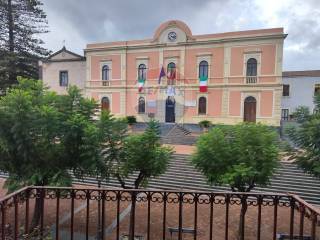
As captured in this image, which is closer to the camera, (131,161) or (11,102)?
(11,102)

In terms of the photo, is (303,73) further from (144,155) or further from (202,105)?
(144,155)

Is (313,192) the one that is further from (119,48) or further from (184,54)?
(119,48)

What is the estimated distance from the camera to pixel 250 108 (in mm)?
22641

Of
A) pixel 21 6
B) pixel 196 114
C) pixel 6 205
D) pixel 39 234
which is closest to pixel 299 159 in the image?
pixel 39 234

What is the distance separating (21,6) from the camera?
2425cm

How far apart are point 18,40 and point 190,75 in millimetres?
16513

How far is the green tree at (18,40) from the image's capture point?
76.1 feet

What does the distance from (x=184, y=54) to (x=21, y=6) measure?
15750 millimetres

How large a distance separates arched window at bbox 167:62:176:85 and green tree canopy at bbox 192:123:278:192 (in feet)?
55.2

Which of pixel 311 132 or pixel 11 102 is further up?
pixel 11 102

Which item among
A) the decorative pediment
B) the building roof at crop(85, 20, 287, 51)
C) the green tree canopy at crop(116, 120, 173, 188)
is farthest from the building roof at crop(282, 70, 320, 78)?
the green tree canopy at crop(116, 120, 173, 188)

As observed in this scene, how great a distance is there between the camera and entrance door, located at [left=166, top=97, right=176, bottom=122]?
24797 millimetres

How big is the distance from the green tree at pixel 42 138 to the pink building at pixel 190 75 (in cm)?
1587

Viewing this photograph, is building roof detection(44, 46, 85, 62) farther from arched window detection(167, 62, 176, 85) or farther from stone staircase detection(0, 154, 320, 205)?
stone staircase detection(0, 154, 320, 205)
